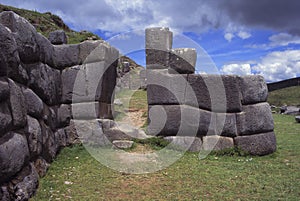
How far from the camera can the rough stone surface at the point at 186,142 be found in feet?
26.6

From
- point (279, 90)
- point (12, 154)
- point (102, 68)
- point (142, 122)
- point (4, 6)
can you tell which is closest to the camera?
point (12, 154)

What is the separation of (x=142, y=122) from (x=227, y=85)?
14.4ft

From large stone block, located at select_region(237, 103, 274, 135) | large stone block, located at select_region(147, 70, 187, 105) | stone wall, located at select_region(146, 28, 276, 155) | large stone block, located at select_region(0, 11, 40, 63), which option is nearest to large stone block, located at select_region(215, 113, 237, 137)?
stone wall, located at select_region(146, 28, 276, 155)

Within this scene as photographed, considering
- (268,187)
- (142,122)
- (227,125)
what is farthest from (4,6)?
(268,187)

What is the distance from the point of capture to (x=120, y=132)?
811cm

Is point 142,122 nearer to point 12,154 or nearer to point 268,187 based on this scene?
point 268,187

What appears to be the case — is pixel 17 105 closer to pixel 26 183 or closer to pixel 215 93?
pixel 26 183

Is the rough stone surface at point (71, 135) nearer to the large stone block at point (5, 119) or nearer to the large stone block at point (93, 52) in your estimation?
the large stone block at point (93, 52)

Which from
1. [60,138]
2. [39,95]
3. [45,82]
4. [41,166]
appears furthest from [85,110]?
[41,166]

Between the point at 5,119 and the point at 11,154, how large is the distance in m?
0.48

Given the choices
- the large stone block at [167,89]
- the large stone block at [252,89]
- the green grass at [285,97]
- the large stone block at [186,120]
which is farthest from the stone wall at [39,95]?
the green grass at [285,97]

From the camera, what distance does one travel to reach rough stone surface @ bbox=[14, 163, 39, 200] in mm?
4414

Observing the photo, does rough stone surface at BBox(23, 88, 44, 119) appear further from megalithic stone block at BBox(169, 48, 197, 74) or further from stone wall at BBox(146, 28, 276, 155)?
megalithic stone block at BBox(169, 48, 197, 74)

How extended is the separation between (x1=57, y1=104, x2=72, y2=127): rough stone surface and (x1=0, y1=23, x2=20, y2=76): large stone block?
9.81 ft
